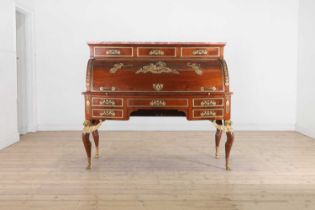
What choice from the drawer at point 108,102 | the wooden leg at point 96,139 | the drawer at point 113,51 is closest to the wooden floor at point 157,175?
the wooden leg at point 96,139

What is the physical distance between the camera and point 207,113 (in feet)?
12.5

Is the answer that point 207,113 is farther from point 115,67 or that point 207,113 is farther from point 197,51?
point 115,67

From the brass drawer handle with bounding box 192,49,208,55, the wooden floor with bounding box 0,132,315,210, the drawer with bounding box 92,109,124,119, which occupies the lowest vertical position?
the wooden floor with bounding box 0,132,315,210

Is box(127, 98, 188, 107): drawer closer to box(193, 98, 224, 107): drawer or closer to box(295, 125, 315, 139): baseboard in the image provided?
box(193, 98, 224, 107): drawer

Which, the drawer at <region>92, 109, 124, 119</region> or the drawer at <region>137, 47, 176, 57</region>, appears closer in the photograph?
the drawer at <region>92, 109, 124, 119</region>

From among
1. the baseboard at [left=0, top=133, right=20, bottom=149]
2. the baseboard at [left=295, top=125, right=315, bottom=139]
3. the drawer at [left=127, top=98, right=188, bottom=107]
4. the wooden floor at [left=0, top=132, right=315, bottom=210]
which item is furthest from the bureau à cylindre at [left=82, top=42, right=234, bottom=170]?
the baseboard at [left=295, top=125, right=315, bottom=139]

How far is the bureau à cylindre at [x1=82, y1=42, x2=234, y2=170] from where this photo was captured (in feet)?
12.5

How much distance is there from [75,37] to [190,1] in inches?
77.8

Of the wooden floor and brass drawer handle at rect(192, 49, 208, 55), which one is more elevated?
brass drawer handle at rect(192, 49, 208, 55)

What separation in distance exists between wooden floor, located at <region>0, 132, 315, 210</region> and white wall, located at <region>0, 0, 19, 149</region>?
0.73 feet

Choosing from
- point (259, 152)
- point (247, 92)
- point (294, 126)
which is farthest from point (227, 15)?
point (259, 152)

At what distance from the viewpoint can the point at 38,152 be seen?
4.84 metres

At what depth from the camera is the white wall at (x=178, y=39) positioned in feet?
21.4

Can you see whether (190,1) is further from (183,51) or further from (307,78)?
(183,51)
